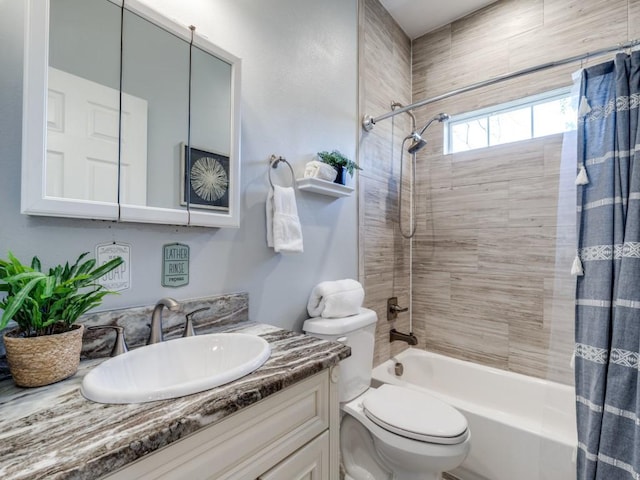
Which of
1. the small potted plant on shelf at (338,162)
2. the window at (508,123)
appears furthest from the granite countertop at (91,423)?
the window at (508,123)

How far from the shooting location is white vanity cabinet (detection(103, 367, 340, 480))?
1.89ft

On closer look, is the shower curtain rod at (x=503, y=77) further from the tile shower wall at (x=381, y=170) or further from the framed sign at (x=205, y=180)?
the framed sign at (x=205, y=180)

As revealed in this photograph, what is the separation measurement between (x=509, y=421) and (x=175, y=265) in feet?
5.52

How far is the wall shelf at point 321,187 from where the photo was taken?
1.47m

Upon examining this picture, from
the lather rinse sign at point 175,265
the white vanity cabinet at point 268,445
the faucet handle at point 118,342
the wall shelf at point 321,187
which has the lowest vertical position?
the white vanity cabinet at point 268,445

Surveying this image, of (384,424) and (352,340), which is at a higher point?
(352,340)

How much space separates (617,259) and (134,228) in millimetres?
1797

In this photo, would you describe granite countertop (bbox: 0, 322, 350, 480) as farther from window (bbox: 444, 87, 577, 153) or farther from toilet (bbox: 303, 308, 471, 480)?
window (bbox: 444, 87, 577, 153)

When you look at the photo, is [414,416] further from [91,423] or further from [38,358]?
[38,358]

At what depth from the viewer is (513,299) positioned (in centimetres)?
201

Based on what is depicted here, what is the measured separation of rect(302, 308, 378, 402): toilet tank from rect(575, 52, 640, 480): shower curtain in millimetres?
889

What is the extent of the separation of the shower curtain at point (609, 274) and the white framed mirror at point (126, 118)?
1.48 metres

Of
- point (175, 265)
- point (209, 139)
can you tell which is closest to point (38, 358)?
point (175, 265)

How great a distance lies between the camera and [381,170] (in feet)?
7.05
